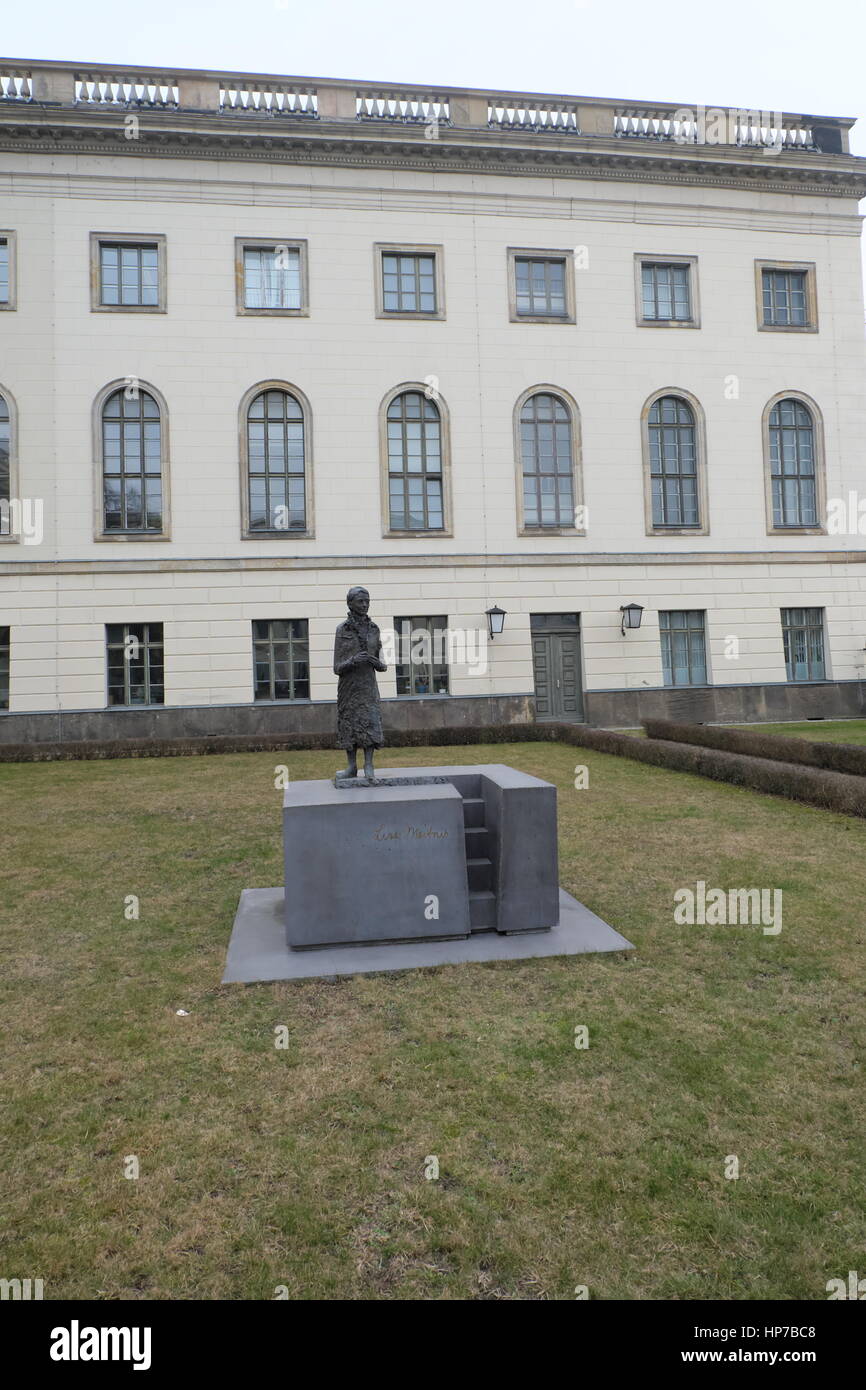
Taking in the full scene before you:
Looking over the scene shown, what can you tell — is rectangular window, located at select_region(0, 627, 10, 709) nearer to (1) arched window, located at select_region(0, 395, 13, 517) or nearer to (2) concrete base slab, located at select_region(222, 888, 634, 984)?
(1) arched window, located at select_region(0, 395, 13, 517)

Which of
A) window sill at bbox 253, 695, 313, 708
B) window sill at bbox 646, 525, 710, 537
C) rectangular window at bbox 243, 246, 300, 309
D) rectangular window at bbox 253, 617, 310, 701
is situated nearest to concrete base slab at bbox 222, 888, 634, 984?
window sill at bbox 253, 695, 313, 708

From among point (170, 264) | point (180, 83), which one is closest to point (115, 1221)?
point (170, 264)

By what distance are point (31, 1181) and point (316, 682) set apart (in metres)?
22.9

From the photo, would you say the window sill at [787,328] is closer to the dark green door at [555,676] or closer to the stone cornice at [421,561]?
the stone cornice at [421,561]

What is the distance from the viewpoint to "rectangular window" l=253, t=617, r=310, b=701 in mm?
26562

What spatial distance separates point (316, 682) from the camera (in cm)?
2661

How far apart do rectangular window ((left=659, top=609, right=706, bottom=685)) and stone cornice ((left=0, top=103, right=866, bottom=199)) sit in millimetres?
15050

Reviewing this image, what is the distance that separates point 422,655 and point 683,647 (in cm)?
934

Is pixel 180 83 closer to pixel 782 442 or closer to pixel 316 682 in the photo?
pixel 316 682

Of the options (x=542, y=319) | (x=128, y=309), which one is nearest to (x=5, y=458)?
(x=128, y=309)

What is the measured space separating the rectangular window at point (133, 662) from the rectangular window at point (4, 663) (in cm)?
300

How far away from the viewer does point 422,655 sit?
1073 inches
